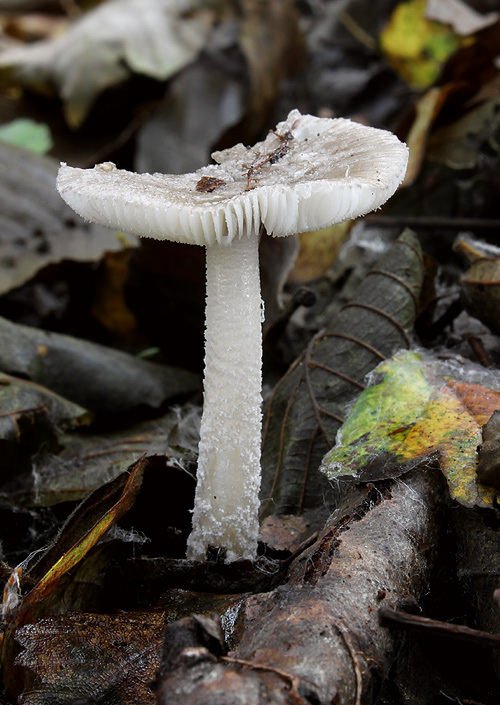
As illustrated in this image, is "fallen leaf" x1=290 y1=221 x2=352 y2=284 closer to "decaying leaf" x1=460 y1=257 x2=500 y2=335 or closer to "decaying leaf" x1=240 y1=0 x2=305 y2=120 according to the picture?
"decaying leaf" x1=460 y1=257 x2=500 y2=335

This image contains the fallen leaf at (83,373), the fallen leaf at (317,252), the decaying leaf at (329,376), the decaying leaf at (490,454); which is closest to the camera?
the decaying leaf at (490,454)

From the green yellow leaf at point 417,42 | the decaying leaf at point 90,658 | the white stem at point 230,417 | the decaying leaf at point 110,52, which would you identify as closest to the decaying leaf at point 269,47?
the decaying leaf at point 110,52

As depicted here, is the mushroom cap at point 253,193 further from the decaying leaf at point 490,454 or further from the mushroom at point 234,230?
the decaying leaf at point 490,454

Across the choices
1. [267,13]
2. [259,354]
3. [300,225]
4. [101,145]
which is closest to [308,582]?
[259,354]

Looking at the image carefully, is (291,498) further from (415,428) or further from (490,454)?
(490,454)

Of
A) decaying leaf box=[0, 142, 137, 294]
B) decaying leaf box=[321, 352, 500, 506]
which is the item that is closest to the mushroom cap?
decaying leaf box=[321, 352, 500, 506]

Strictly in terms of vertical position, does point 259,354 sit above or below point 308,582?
above

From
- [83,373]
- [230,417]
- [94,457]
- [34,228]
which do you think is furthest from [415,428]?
[34,228]

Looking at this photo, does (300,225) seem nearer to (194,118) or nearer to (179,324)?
(179,324)
